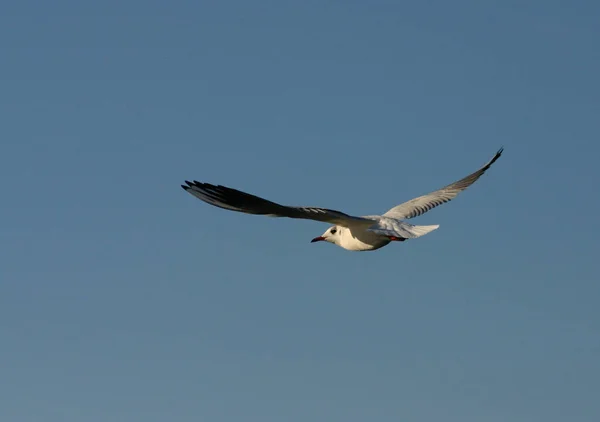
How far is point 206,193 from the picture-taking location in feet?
61.0

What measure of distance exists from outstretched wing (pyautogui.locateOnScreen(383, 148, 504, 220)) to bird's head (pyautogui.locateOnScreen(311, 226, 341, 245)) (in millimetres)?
1581

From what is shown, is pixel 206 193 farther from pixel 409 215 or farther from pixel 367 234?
pixel 409 215

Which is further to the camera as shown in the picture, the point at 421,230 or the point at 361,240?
the point at 361,240

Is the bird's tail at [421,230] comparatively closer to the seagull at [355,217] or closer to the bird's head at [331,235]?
the seagull at [355,217]

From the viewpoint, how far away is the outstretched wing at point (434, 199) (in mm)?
23469

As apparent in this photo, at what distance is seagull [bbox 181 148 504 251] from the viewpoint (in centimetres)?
1855

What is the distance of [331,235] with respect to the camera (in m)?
21.8

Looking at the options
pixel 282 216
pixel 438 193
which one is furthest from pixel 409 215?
pixel 282 216

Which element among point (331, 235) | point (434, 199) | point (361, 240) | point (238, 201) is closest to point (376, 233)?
point (361, 240)

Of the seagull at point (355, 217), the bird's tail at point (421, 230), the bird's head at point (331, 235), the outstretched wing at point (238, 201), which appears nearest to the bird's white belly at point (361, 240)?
the seagull at point (355, 217)

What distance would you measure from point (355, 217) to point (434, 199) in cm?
399

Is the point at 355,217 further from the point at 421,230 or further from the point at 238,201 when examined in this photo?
the point at 238,201

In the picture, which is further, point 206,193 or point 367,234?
point 367,234

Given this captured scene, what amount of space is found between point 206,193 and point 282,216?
1259mm
